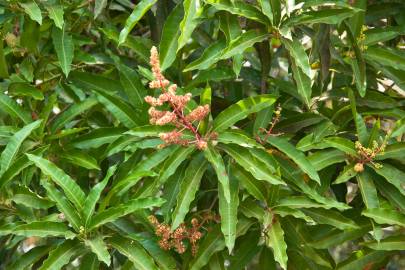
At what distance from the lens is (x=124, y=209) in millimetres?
1741

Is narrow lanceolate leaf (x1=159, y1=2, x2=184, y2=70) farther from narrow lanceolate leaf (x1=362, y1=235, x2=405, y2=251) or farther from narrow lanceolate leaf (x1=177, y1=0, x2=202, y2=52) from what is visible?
narrow lanceolate leaf (x1=362, y1=235, x2=405, y2=251)

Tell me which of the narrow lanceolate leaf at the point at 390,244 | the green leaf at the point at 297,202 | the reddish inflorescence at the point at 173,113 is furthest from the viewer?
the narrow lanceolate leaf at the point at 390,244

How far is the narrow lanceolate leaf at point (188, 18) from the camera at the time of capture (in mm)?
1744

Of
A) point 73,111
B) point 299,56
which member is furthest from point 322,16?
point 73,111

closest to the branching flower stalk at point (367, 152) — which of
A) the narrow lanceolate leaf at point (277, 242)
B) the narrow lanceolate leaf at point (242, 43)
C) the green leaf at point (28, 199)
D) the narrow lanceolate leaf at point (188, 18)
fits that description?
the narrow lanceolate leaf at point (277, 242)

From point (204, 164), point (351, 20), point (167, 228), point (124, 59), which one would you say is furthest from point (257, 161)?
point (124, 59)

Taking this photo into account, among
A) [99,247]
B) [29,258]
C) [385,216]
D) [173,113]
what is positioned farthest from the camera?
[29,258]

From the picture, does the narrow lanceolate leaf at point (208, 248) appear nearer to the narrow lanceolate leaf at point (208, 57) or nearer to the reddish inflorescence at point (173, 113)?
the reddish inflorescence at point (173, 113)

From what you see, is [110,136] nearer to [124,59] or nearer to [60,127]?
[60,127]

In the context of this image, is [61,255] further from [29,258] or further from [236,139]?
[236,139]

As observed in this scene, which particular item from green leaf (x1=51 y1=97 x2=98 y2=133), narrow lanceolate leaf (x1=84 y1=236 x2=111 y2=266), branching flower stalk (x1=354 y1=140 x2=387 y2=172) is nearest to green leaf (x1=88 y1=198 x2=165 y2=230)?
narrow lanceolate leaf (x1=84 y1=236 x2=111 y2=266)

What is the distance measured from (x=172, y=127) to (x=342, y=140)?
18.0 inches

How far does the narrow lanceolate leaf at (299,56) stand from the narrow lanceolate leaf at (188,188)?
34cm

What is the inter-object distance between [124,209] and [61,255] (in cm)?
21
